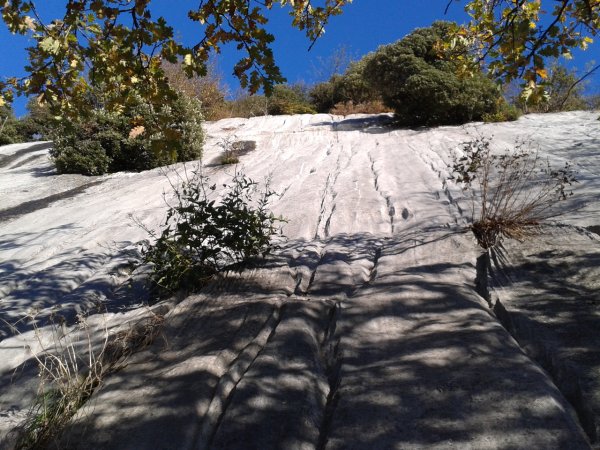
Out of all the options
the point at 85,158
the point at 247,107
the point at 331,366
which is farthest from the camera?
the point at 247,107

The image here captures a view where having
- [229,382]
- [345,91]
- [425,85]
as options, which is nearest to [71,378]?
[229,382]

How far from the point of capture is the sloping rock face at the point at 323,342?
2045 millimetres

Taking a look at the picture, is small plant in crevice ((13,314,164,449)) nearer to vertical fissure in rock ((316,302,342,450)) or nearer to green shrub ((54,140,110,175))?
vertical fissure in rock ((316,302,342,450))

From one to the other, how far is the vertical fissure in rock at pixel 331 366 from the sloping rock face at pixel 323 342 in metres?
0.01

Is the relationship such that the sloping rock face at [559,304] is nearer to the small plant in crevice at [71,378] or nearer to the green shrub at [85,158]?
the small plant in crevice at [71,378]

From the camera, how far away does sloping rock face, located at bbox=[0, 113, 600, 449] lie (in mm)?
2045

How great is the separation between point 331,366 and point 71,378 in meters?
1.54

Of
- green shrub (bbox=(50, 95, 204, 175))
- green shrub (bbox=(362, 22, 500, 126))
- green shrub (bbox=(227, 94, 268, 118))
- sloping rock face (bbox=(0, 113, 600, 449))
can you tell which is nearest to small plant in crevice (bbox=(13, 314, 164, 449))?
sloping rock face (bbox=(0, 113, 600, 449))

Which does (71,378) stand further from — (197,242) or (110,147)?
(110,147)

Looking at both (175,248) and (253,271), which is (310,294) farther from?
(175,248)

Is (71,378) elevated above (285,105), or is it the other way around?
(285,105)

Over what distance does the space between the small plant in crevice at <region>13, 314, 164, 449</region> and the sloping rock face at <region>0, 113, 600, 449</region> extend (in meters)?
0.11

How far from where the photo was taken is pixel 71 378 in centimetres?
264

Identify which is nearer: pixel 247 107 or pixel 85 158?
pixel 85 158
